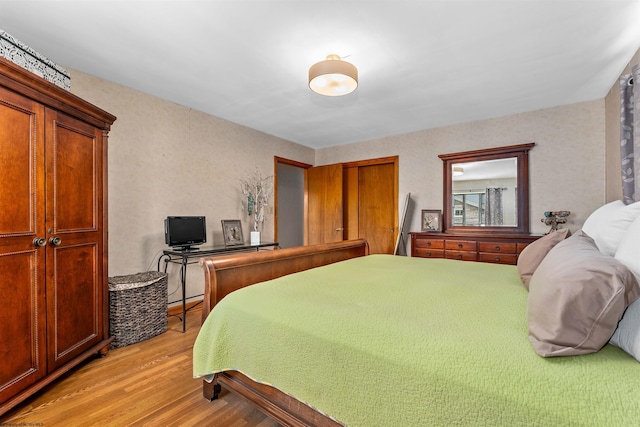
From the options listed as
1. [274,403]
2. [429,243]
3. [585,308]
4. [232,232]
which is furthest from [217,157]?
[585,308]

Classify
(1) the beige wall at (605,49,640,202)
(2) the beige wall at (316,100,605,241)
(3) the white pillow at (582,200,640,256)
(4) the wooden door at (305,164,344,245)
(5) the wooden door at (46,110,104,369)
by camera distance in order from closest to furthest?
(3) the white pillow at (582,200,640,256)
(5) the wooden door at (46,110,104,369)
(1) the beige wall at (605,49,640,202)
(2) the beige wall at (316,100,605,241)
(4) the wooden door at (305,164,344,245)

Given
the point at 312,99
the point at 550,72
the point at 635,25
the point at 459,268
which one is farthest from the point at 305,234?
the point at 635,25

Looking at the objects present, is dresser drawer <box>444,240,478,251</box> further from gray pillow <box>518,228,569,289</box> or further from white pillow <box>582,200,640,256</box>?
white pillow <box>582,200,640,256</box>

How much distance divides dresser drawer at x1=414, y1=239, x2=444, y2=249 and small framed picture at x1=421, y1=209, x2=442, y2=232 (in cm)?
39

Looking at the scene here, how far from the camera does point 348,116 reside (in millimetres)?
3738

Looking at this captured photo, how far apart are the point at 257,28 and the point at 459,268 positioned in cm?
224

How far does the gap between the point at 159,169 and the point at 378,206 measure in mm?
3290

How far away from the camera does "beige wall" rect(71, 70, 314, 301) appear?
2.81 m

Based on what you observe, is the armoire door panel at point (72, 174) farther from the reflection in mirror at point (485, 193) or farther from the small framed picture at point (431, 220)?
the reflection in mirror at point (485, 193)

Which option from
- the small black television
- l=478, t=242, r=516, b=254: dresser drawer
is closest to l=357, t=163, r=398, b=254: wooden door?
l=478, t=242, r=516, b=254: dresser drawer

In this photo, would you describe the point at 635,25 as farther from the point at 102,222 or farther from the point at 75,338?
the point at 75,338

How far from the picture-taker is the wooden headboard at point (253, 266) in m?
1.63

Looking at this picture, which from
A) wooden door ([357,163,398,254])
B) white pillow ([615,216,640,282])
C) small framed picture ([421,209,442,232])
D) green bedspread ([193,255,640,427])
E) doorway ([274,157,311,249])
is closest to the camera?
green bedspread ([193,255,640,427])

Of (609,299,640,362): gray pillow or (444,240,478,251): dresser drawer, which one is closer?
(609,299,640,362): gray pillow
